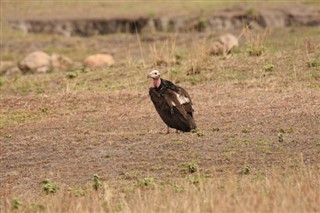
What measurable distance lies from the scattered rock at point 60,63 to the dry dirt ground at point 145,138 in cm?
780

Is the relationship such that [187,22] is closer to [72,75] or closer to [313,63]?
[72,75]

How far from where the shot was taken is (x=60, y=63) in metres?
27.9

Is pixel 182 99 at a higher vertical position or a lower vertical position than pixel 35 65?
higher

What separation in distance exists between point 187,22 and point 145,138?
21.6 m

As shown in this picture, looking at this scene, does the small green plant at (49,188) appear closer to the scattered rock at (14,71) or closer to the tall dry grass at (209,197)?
the tall dry grass at (209,197)

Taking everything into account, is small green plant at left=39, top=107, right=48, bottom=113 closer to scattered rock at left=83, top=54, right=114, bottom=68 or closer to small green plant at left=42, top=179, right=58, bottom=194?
small green plant at left=42, top=179, right=58, bottom=194

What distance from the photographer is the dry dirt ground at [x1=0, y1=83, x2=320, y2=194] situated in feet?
42.3

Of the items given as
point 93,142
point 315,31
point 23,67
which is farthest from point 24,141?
point 315,31

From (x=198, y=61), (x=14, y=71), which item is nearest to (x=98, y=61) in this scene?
(x=14, y=71)

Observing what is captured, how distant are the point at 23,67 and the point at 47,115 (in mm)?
8952

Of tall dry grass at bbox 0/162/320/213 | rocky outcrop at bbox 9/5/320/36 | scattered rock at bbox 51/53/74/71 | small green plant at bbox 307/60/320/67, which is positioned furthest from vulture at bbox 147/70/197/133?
rocky outcrop at bbox 9/5/320/36

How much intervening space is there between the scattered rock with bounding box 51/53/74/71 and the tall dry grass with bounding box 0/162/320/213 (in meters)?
15.7

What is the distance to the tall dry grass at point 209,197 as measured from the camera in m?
9.81

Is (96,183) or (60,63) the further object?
(60,63)
